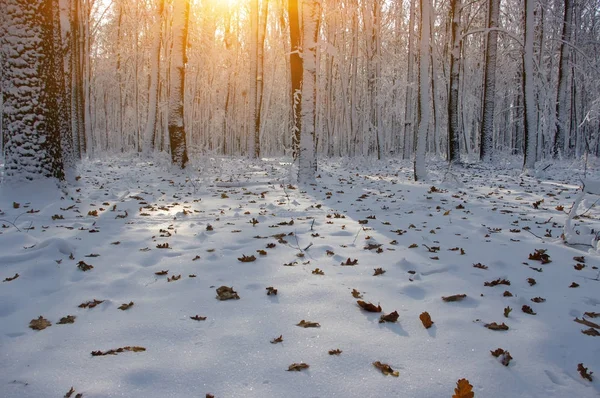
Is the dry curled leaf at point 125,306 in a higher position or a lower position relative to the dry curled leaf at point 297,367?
higher

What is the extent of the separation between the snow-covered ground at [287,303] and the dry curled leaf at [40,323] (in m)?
0.03

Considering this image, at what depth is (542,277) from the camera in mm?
3043

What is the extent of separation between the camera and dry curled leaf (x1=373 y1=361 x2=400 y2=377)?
1.75 meters

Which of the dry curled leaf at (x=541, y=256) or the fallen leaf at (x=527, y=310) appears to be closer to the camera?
the fallen leaf at (x=527, y=310)

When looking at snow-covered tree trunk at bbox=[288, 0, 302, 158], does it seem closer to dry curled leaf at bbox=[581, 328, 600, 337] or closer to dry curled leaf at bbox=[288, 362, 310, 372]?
dry curled leaf at bbox=[581, 328, 600, 337]

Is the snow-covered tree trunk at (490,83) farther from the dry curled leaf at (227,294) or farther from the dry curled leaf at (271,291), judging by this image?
the dry curled leaf at (227,294)

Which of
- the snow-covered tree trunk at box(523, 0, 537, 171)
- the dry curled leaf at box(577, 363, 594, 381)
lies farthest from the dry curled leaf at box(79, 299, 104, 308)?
the snow-covered tree trunk at box(523, 0, 537, 171)

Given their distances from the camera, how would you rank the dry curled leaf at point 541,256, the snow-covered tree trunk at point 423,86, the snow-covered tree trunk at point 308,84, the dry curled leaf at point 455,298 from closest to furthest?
1. the dry curled leaf at point 455,298
2. the dry curled leaf at point 541,256
3. the snow-covered tree trunk at point 308,84
4. the snow-covered tree trunk at point 423,86

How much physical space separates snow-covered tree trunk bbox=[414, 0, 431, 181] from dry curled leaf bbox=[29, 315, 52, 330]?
840cm

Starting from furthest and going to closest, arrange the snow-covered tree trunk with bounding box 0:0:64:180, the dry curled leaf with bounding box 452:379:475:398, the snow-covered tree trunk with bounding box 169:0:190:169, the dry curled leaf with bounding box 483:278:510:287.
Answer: the snow-covered tree trunk with bounding box 169:0:190:169 → the snow-covered tree trunk with bounding box 0:0:64:180 → the dry curled leaf with bounding box 483:278:510:287 → the dry curled leaf with bounding box 452:379:475:398

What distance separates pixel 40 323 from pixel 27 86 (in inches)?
193

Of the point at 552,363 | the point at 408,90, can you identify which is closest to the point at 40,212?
the point at 552,363

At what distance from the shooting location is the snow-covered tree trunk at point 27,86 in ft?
18.2

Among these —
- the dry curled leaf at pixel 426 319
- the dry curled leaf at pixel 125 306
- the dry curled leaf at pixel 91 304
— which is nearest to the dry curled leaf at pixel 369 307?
the dry curled leaf at pixel 426 319
